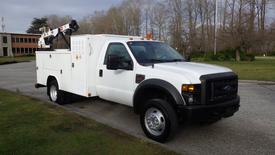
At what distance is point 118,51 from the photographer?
534cm

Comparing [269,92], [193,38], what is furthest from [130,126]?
[193,38]

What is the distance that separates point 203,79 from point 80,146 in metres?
2.40

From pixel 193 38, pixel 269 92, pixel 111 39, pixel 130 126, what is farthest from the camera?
pixel 193 38

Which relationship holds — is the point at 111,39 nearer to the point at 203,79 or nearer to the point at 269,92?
the point at 203,79

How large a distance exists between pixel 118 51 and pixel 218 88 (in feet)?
7.63

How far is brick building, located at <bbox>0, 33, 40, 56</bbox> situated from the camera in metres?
63.7

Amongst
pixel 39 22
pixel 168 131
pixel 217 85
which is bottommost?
pixel 168 131

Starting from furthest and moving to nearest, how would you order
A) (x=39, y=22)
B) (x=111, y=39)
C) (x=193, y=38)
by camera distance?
(x=39, y=22), (x=193, y=38), (x=111, y=39)

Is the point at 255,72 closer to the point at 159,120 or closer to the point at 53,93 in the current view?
the point at 53,93

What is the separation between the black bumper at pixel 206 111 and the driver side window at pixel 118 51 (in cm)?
167

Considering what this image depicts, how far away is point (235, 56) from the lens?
36.5m

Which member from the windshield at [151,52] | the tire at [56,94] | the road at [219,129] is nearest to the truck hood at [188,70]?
the windshield at [151,52]

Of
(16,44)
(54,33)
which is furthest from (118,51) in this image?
(16,44)

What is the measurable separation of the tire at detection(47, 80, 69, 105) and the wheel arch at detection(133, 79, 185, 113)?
3.32 metres
